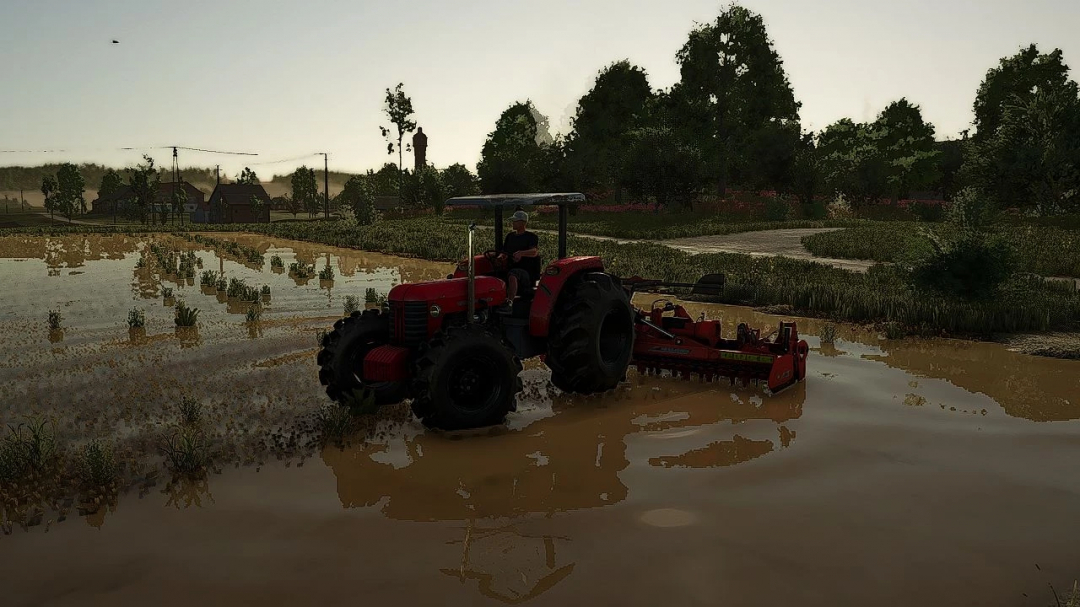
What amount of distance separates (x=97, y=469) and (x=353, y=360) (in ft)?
8.72

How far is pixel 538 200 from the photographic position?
24.3ft

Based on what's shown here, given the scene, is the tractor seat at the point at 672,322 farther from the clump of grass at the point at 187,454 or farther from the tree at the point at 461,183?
the tree at the point at 461,183

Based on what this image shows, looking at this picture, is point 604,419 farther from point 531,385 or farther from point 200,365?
point 200,365

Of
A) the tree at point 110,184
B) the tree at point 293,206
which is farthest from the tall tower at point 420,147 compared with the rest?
the tree at point 110,184

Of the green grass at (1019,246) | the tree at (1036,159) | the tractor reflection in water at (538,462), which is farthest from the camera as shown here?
the tree at (1036,159)

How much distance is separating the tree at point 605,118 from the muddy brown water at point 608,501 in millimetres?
56344

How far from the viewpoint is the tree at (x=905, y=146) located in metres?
69.5

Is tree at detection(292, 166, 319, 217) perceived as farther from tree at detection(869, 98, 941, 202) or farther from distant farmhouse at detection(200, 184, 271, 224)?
tree at detection(869, 98, 941, 202)

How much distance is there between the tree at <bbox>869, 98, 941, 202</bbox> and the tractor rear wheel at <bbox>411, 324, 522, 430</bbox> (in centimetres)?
6731

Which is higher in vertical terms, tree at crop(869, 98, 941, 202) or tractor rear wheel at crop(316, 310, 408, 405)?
tree at crop(869, 98, 941, 202)

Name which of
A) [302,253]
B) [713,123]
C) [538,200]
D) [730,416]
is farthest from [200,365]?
[713,123]

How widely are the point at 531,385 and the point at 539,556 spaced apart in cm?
444

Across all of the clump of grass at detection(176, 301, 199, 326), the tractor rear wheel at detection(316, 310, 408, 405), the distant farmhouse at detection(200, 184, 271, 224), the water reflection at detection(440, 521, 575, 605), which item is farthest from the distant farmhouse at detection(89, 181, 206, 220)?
the water reflection at detection(440, 521, 575, 605)

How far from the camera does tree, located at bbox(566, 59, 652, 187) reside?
6500 centimetres
